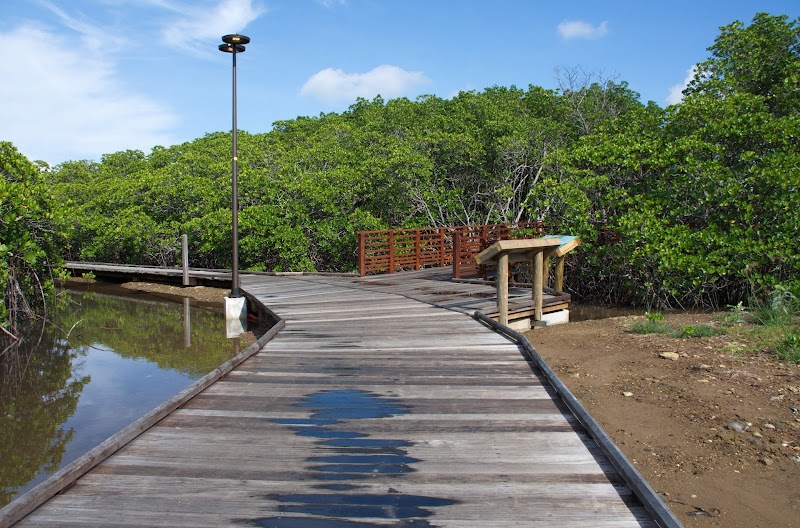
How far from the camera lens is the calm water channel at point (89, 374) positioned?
6.80m

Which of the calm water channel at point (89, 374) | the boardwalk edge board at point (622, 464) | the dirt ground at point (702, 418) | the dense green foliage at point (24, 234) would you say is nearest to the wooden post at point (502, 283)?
the dirt ground at point (702, 418)

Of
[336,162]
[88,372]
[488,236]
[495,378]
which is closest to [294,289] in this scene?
[88,372]

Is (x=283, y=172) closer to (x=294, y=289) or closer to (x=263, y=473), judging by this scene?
(x=294, y=289)

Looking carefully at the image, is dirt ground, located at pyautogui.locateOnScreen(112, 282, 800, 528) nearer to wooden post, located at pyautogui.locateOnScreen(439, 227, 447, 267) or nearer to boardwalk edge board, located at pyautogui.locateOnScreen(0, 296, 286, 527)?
boardwalk edge board, located at pyautogui.locateOnScreen(0, 296, 286, 527)

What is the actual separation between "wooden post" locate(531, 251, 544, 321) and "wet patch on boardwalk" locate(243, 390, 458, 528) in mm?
4914

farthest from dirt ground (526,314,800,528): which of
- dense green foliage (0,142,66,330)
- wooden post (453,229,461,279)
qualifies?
dense green foliage (0,142,66,330)

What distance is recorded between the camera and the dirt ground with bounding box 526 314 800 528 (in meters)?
4.71

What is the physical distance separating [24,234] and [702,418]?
11.5 metres

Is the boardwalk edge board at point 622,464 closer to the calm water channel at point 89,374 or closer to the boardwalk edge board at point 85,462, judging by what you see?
the boardwalk edge board at point 85,462

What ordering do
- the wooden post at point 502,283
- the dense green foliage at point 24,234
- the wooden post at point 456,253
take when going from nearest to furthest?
the wooden post at point 502,283 → the dense green foliage at point 24,234 → the wooden post at point 456,253

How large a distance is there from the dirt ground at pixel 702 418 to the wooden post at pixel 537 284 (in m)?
0.63

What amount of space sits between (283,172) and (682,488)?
67.2 feet

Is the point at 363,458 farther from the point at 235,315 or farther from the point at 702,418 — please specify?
the point at 235,315

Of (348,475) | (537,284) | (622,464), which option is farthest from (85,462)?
(537,284)
